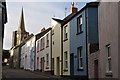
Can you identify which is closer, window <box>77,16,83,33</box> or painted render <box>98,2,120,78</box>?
painted render <box>98,2,120,78</box>

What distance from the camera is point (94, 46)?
17.5 m

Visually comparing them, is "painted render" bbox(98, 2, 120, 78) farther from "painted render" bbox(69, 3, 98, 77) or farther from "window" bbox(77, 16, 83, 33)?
"window" bbox(77, 16, 83, 33)

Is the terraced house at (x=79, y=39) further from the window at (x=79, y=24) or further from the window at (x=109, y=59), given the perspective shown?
the window at (x=109, y=59)

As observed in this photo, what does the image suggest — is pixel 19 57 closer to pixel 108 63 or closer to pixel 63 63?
pixel 63 63

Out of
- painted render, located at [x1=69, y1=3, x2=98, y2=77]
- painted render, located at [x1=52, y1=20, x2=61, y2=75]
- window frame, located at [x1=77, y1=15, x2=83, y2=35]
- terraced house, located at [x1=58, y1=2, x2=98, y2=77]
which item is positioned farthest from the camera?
painted render, located at [x1=52, y1=20, x2=61, y2=75]

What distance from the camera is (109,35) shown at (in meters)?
13.2

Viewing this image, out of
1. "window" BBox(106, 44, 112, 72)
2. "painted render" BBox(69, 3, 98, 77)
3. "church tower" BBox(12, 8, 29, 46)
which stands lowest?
"window" BBox(106, 44, 112, 72)

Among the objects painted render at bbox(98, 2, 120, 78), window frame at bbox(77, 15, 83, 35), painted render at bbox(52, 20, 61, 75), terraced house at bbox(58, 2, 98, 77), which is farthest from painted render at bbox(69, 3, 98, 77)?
painted render at bbox(52, 20, 61, 75)

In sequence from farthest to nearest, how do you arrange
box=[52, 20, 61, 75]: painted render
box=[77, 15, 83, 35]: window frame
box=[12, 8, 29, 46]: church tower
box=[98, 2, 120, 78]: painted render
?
box=[12, 8, 29, 46]: church tower → box=[52, 20, 61, 75]: painted render → box=[77, 15, 83, 35]: window frame → box=[98, 2, 120, 78]: painted render

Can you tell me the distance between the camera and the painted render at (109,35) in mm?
11977

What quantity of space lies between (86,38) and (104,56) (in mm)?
4627

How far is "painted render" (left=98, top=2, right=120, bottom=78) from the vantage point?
1198cm

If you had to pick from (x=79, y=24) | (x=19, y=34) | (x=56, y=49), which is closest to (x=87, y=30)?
(x=79, y=24)

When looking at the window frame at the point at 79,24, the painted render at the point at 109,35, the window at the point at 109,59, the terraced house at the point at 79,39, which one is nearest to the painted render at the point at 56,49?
the terraced house at the point at 79,39
